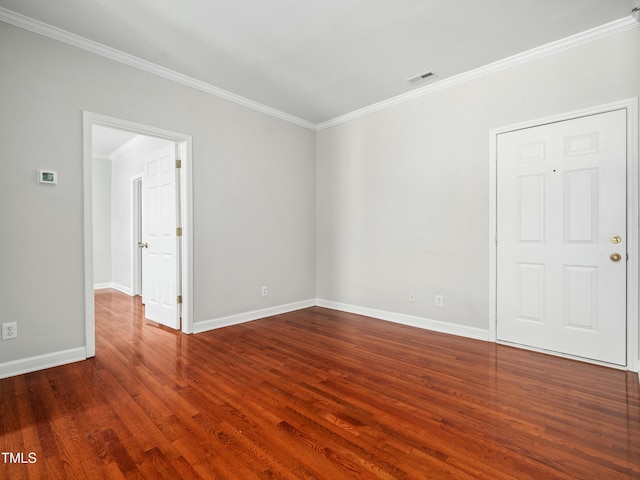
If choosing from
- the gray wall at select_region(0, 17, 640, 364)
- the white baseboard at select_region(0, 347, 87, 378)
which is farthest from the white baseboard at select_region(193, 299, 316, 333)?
the white baseboard at select_region(0, 347, 87, 378)

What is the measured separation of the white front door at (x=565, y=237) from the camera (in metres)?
2.76

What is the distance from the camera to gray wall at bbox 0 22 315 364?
8.64ft

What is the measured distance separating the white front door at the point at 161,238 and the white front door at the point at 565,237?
3.61 m

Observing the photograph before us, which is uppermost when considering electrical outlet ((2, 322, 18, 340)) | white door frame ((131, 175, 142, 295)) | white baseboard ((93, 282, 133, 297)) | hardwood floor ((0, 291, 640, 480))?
white door frame ((131, 175, 142, 295))

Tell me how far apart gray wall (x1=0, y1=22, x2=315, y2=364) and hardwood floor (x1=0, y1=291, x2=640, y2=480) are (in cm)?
67

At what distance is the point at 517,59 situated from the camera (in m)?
3.19

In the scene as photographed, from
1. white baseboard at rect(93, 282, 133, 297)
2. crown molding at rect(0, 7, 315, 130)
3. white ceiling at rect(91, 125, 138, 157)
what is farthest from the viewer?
white baseboard at rect(93, 282, 133, 297)

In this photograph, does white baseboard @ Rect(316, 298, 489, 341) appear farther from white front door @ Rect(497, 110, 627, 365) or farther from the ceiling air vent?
the ceiling air vent

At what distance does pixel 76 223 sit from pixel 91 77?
1.35 m

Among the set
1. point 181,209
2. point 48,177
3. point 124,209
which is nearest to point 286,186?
point 181,209

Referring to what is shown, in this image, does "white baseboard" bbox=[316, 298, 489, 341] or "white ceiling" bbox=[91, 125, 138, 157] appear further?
"white ceiling" bbox=[91, 125, 138, 157]

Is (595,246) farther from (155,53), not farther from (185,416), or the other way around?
(155,53)

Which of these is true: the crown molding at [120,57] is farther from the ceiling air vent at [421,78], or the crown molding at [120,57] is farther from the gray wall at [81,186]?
the ceiling air vent at [421,78]

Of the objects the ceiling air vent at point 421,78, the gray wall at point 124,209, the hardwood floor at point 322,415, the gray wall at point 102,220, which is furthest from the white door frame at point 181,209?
the gray wall at point 102,220
